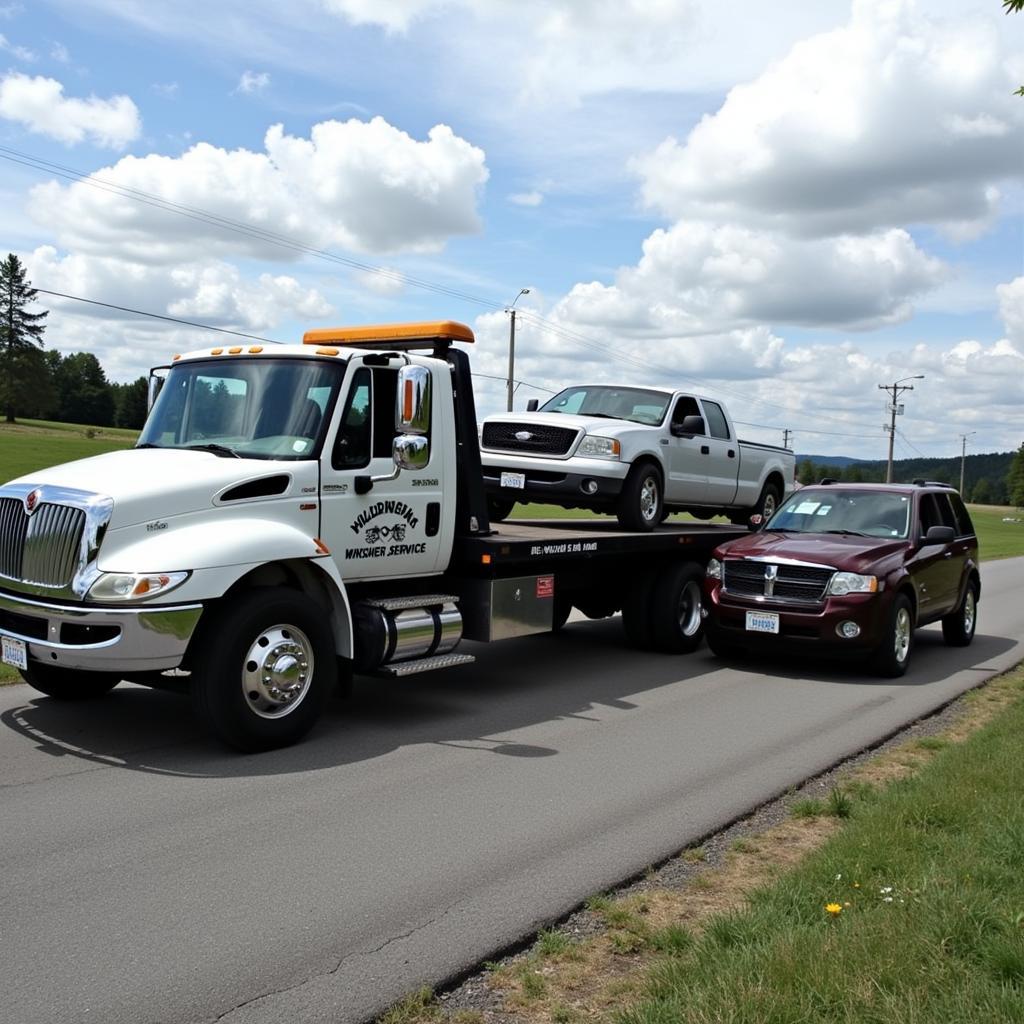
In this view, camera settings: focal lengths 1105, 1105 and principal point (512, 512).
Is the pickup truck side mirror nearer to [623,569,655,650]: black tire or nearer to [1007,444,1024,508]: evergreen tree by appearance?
[623,569,655,650]: black tire

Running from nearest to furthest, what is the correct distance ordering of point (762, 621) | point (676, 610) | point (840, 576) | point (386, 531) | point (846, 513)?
point (386, 531) < point (840, 576) < point (762, 621) < point (676, 610) < point (846, 513)

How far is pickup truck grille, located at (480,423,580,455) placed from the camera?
11.7 m

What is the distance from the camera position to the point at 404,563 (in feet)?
26.5

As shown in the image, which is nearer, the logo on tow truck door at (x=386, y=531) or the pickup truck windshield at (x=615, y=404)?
the logo on tow truck door at (x=386, y=531)

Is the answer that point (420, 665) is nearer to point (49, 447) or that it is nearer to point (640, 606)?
point (640, 606)

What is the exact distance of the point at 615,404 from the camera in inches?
503

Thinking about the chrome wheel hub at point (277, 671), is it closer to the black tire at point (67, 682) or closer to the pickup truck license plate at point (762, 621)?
the black tire at point (67, 682)

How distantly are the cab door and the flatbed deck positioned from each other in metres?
0.46

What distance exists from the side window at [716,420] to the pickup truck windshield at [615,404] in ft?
3.38

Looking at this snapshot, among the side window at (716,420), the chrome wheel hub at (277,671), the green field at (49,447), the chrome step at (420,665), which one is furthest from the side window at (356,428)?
the green field at (49,447)

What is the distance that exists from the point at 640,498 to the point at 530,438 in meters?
1.36

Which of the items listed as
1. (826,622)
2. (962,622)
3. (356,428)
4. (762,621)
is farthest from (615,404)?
(356,428)

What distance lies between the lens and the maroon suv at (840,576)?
33.8ft

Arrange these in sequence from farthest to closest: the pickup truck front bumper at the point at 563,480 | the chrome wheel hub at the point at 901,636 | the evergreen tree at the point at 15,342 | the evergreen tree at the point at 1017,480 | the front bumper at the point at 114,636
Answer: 1. the evergreen tree at the point at 1017,480
2. the evergreen tree at the point at 15,342
3. the pickup truck front bumper at the point at 563,480
4. the chrome wheel hub at the point at 901,636
5. the front bumper at the point at 114,636
